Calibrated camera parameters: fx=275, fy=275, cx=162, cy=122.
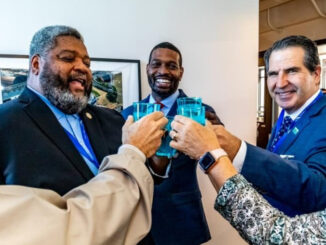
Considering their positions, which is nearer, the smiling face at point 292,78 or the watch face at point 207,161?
the watch face at point 207,161

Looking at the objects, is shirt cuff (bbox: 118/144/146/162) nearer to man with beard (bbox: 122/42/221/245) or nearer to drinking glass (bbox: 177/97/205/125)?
drinking glass (bbox: 177/97/205/125)

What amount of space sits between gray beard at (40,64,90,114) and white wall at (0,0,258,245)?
0.69 metres

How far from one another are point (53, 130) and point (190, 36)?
1469mm

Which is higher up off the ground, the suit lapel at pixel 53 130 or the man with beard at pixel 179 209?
the suit lapel at pixel 53 130

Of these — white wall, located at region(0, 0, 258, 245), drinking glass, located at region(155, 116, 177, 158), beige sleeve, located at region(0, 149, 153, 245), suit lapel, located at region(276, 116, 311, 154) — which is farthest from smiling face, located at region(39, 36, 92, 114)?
suit lapel, located at region(276, 116, 311, 154)

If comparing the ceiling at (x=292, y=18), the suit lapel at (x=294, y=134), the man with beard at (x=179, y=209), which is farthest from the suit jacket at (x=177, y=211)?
the ceiling at (x=292, y=18)

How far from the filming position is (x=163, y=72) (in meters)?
1.86

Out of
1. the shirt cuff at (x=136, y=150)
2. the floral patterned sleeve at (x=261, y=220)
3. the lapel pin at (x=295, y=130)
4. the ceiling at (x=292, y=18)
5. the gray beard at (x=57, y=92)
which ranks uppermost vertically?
the ceiling at (x=292, y=18)

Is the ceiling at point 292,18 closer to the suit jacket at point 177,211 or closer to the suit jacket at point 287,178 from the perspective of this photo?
the suit jacket at point 177,211

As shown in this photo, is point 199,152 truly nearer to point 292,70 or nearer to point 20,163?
point 20,163

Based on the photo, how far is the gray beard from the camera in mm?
1138

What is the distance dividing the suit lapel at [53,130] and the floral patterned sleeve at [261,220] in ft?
1.69

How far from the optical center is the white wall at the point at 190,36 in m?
1.71

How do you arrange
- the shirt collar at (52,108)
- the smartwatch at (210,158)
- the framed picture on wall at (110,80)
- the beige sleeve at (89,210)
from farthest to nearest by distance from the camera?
the framed picture on wall at (110,80), the shirt collar at (52,108), the smartwatch at (210,158), the beige sleeve at (89,210)
